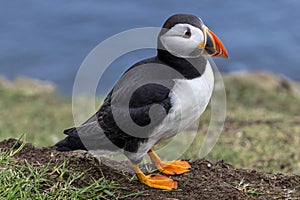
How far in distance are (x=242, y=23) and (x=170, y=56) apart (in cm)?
1539

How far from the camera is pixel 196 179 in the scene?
4508 mm

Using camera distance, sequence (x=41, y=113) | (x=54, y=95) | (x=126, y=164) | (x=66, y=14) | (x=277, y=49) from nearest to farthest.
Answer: (x=126, y=164), (x=41, y=113), (x=54, y=95), (x=277, y=49), (x=66, y=14)

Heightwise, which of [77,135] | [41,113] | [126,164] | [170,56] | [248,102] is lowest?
[248,102]

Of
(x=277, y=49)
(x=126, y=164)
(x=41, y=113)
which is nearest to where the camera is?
(x=126, y=164)

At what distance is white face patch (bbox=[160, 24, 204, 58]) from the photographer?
13.5 ft

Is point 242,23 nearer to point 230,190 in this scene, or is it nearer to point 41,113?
point 41,113

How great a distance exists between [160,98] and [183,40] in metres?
0.47

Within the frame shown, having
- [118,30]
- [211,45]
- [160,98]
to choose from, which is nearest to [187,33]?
[211,45]

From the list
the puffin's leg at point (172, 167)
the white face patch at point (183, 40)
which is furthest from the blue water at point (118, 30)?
the white face patch at point (183, 40)

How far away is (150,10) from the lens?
1880cm

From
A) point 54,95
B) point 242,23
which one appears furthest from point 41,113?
point 242,23

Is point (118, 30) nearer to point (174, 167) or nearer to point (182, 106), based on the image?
point (174, 167)

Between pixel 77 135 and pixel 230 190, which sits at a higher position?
pixel 77 135

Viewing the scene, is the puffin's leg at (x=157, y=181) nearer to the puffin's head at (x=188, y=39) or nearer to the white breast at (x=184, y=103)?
the white breast at (x=184, y=103)
